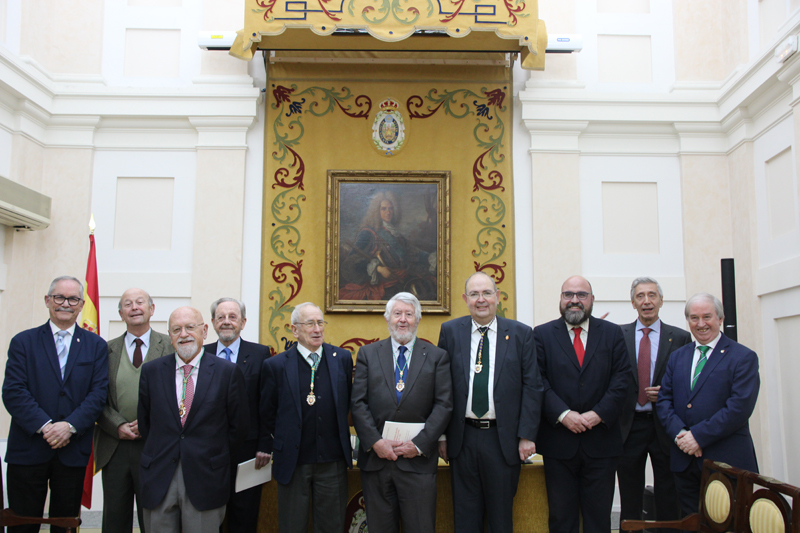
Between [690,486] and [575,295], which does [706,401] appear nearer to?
[690,486]

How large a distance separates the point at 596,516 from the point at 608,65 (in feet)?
13.2

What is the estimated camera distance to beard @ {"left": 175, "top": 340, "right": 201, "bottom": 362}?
3227 millimetres

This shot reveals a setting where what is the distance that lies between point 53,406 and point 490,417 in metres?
2.31

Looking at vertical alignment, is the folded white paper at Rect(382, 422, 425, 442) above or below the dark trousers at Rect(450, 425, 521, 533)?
above

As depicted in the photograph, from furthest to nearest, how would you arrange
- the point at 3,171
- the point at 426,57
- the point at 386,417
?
the point at 426,57 → the point at 3,171 → the point at 386,417

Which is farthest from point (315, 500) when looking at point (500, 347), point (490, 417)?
point (500, 347)

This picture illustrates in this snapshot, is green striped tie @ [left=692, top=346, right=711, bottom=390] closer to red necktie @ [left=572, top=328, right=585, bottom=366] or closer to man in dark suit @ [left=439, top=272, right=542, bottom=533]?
red necktie @ [left=572, top=328, right=585, bottom=366]

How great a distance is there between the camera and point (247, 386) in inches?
152

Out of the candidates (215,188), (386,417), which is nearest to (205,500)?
(386,417)

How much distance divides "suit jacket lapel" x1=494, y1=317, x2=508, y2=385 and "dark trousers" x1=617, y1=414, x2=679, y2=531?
110 centimetres

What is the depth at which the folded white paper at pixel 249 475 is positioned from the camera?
11.0 feet

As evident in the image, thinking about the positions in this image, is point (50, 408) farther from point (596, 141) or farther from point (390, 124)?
point (596, 141)

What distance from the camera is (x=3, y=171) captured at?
203 inches

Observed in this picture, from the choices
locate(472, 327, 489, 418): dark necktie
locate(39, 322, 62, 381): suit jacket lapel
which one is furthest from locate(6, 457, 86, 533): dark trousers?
locate(472, 327, 489, 418): dark necktie
